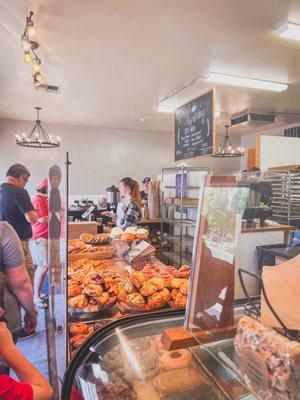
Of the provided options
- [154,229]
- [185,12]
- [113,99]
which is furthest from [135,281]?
[113,99]

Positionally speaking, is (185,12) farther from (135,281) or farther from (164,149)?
(164,149)

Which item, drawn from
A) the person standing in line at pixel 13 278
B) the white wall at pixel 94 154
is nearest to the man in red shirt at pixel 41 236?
the person standing in line at pixel 13 278

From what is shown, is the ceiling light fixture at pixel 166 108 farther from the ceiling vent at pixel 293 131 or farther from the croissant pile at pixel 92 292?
the croissant pile at pixel 92 292

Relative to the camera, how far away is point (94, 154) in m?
8.13

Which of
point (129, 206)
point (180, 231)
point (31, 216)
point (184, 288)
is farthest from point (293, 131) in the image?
point (184, 288)

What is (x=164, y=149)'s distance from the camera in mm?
8852

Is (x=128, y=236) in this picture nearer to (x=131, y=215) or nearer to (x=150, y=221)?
(x=131, y=215)

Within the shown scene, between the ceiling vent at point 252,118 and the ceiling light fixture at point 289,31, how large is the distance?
3.07 m

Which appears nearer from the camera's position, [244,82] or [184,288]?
[184,288]

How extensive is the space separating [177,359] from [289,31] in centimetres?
324

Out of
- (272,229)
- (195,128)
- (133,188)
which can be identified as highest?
(195,128)

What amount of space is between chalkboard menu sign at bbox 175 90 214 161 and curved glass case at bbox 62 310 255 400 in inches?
83.9

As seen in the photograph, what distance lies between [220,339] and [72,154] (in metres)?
7.61

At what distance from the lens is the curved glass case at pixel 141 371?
2.77ft
